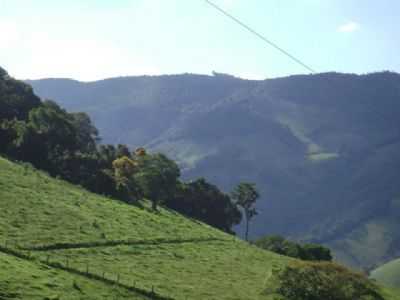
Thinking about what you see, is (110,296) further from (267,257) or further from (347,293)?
(267,257)

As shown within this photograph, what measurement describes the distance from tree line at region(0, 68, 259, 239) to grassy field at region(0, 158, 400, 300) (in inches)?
625

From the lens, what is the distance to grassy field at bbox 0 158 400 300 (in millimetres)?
48281

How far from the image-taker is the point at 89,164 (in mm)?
118062

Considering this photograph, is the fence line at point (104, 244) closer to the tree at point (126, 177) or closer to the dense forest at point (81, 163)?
the tree at point (126, 177)

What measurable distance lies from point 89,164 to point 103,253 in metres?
57.1

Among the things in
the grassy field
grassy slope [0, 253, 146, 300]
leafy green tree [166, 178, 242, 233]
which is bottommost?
grassy slope [0, 253, 146, 300]

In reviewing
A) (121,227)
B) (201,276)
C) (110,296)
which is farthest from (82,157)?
(110,296)

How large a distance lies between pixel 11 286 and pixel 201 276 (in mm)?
26890

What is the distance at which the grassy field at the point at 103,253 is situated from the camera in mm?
48281

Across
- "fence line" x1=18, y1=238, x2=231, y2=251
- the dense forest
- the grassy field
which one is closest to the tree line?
the dense forest

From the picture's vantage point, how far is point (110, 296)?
4809 cm

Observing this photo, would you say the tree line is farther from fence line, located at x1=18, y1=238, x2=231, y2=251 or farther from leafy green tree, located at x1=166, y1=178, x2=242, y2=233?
fence line, located at x1=18, y1=238, x2=231, y2=251

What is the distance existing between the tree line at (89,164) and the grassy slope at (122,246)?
16.5 metres

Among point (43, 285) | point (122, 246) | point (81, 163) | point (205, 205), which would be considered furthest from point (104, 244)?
point (205, 205)
